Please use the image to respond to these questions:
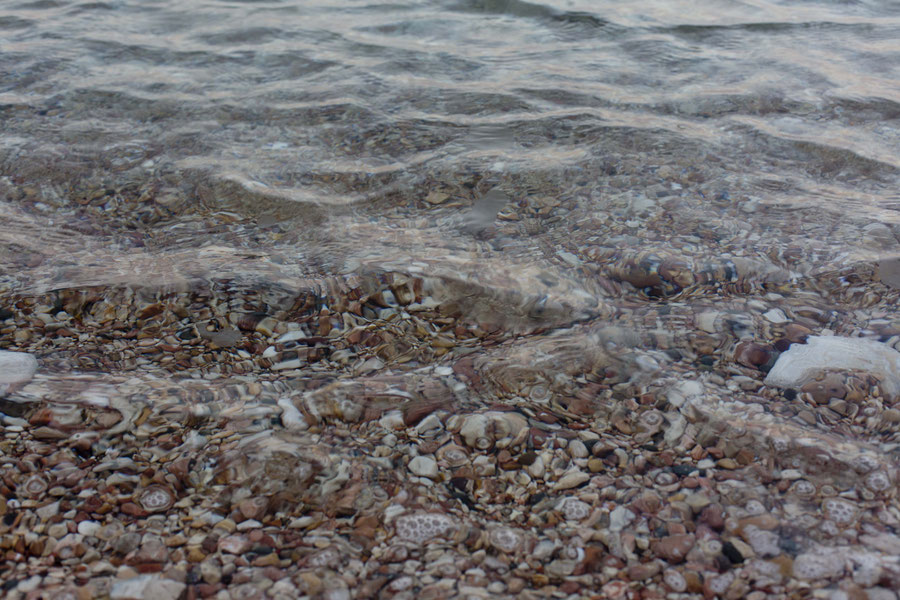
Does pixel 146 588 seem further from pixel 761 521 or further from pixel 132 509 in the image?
pixel 761 521

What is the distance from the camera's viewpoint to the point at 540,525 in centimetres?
153

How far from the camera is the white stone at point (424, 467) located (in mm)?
1677

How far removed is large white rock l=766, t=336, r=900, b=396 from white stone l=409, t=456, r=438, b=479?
106cm

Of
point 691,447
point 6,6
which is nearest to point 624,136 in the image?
point 691,447

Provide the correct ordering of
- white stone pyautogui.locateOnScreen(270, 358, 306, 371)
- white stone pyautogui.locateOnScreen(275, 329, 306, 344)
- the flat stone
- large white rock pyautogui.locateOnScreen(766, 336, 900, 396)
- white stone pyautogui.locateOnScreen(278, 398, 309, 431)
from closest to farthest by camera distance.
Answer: the flat stone < white stone pyautogui.locateOnScreen(278, 398, 309, 431) < large white rock pyautogui.locateOnScreen(766, 336, 900, 396) < white stone pyautogui.locateOnScreen(270, 358, 306, 371) < white stone pyautogui.locateOnScreen(275, 329, 306, 344)

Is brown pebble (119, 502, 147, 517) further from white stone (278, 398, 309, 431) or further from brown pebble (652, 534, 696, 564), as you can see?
brown pebble (652, 534, 696, 564)

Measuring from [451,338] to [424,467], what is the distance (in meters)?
0.60

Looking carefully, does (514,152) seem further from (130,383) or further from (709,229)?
(130,383)

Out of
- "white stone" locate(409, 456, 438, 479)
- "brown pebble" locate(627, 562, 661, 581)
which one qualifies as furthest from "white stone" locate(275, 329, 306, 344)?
"brown pebble" locate(627, 562, 661, 581)

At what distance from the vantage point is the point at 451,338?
2199 millimetres

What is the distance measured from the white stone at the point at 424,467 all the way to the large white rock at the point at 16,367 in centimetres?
121

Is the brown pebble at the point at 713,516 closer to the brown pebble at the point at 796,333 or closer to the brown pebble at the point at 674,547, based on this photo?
the brown pebble at the point at 674,547

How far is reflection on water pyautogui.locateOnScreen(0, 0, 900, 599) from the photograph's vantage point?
4.79 ft

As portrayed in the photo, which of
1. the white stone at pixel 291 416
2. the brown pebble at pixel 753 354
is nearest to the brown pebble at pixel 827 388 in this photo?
the brown pebble at pixel 753 354
